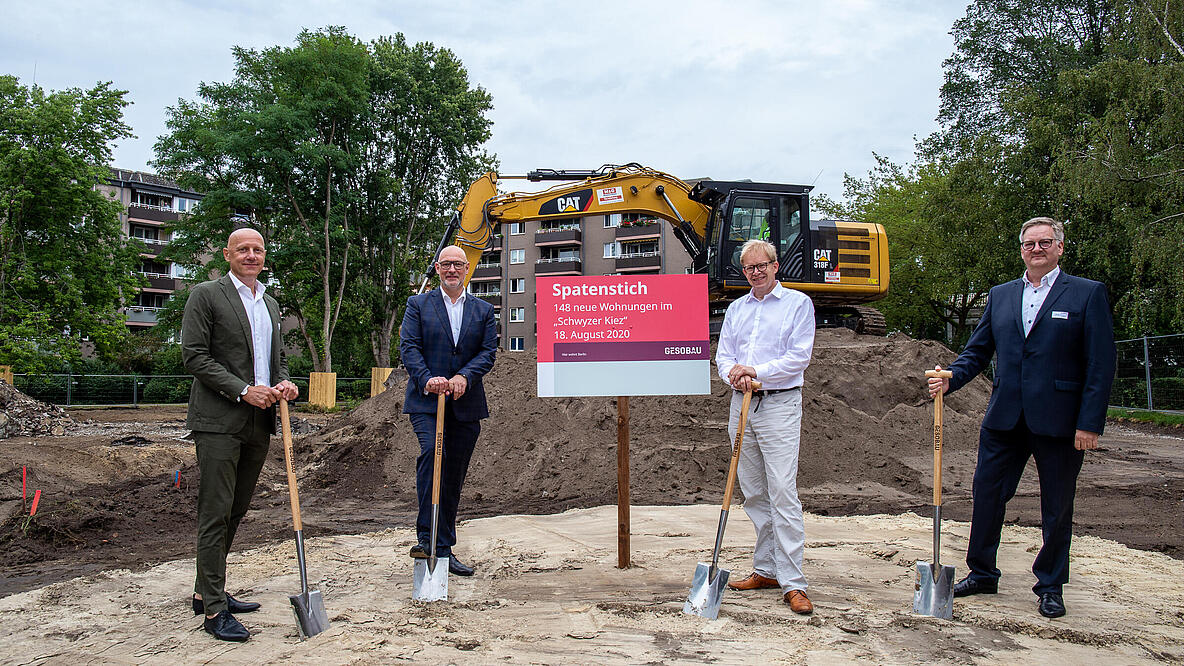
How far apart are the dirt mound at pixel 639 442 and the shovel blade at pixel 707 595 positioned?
3.93m

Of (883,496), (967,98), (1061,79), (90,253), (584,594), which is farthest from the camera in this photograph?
(967,98)

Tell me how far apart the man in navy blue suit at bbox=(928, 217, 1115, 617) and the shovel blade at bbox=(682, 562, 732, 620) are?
149 centimetres

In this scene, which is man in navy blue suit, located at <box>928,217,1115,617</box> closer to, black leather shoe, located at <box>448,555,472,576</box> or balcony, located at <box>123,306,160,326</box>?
black leather shoe, located at <box>448,555,472,576</box>

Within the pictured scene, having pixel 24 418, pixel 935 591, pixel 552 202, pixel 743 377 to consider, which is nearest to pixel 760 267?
pixel 743 377

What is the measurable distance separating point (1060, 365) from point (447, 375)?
3.58 meters

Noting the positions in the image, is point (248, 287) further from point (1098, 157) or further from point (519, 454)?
point (1098, 157)

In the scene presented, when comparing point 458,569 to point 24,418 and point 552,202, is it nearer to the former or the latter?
point 552,202

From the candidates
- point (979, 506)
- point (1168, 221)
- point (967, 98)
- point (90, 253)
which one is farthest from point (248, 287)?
point (967, 98)

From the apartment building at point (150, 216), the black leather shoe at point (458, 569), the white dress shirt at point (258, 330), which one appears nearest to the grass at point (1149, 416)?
the black leather shoe at point (458, 569)

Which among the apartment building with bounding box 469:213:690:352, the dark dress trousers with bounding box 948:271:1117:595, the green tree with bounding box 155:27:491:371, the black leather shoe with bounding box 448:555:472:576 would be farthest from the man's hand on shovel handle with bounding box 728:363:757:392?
the apartment building with bounding box 469:213:690:352

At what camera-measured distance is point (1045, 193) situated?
23.2 m

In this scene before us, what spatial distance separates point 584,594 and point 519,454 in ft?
17.3

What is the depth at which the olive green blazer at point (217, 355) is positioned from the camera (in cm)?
371

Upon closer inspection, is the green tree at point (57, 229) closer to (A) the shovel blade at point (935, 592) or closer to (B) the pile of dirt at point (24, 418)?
(B) the pile of dirt at point (24, 418)
